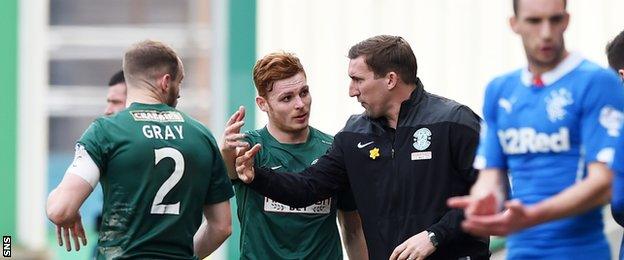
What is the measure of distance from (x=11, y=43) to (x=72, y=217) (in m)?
7.65

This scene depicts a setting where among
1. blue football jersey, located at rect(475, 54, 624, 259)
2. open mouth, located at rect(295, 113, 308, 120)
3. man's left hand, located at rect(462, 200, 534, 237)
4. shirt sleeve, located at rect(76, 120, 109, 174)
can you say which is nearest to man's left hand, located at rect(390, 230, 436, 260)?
open mouth, located at rect(295, 113, 308, 120)

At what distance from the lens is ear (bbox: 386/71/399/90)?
6082 mm

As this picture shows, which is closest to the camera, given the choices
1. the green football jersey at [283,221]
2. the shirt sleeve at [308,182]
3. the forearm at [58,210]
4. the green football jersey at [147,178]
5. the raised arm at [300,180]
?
the forearm at [58,210]

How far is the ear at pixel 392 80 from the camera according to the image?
20.0 feet

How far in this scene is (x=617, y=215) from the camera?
5.51m

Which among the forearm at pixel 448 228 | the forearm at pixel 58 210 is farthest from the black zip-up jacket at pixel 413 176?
the forearm at pixel 58 210

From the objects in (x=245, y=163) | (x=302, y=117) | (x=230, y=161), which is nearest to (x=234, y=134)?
(x=245, y=163)

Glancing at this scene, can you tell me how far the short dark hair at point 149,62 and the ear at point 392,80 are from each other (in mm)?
959

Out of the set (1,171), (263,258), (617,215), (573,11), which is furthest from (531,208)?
(1,171)

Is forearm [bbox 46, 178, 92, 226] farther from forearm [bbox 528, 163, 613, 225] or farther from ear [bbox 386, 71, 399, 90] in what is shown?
forearm [bbox 528, 163, 613, 225]

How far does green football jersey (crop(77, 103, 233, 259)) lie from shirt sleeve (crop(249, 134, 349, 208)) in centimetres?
47

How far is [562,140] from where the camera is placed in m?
4.17

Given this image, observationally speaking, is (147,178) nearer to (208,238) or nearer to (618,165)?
(208,238)

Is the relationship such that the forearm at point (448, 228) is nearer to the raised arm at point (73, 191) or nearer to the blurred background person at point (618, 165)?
the blurred background person at point (618, 165)
